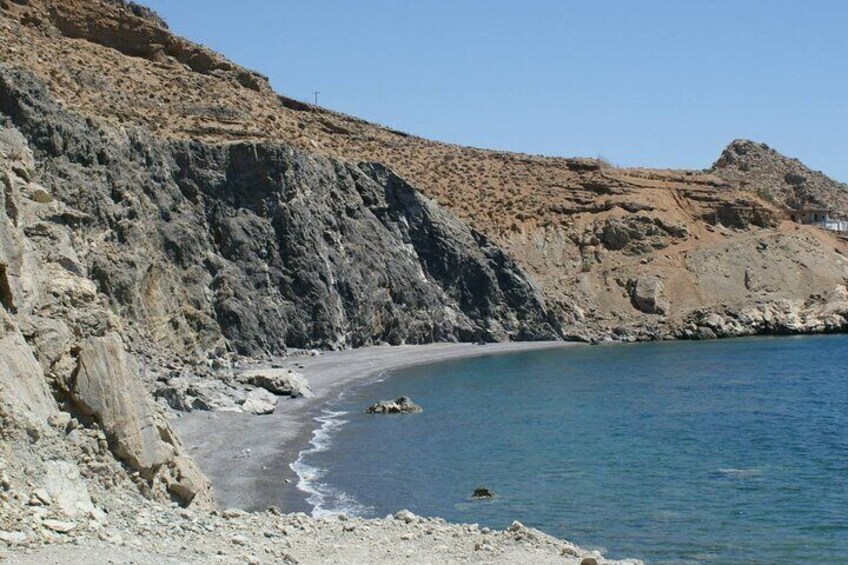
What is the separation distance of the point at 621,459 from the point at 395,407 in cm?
1370

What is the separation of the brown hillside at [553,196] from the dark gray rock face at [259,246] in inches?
176

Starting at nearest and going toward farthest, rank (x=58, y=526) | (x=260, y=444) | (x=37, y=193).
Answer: (x=58, y=526) < (x=37, y=193) < (x=260, y=444)

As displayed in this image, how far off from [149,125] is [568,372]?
30.0 metres

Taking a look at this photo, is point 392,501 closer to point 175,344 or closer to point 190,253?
point 175,344

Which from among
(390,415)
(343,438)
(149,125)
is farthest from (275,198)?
(343,438)

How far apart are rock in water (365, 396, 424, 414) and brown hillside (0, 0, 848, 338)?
98.8ft

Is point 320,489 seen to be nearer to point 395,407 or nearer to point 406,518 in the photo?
point 406,518

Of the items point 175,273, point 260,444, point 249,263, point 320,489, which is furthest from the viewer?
point 249,263

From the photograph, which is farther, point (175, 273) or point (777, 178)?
point (777, 178)

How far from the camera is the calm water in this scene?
21.3 metres

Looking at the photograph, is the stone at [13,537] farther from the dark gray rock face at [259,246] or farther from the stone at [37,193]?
the dark gray rock face at [259,246]

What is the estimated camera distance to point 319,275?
67188 millimetres

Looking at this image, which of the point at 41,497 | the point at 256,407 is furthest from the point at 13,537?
the point at 256,407

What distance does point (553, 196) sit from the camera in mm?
102438
